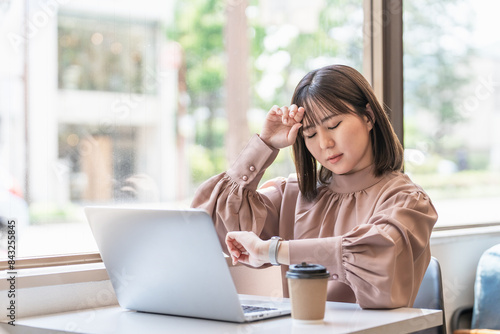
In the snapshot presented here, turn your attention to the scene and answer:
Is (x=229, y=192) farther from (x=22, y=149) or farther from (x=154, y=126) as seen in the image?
(x=22, y=149)

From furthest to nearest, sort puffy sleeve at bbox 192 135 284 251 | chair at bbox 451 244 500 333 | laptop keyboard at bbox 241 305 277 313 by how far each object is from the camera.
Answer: chair at bbox 451 244 500 333 → puffy sleeve at bbox 192 135 284 251 → laptop keyboard at bbox 241 305 277 313

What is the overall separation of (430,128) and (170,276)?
1.66m

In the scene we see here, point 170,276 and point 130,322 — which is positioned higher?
point 170,276

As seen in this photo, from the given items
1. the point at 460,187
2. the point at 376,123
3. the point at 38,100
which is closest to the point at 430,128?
the point at 460,187

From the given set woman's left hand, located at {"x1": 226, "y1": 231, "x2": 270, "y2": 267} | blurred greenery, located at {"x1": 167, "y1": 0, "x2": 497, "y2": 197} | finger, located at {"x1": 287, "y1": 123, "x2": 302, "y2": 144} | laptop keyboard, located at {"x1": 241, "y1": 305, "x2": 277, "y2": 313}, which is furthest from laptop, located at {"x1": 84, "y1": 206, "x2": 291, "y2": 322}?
blurred greenery, located at {"x1": 167, "y1": 0, "x2": 497, "y2": 197}

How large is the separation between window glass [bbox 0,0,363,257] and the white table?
0.32 m

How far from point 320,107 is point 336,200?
0.25 meters

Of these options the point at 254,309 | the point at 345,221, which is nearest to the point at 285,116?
the point at 345,221

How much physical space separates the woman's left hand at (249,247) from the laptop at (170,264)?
0.10 metres

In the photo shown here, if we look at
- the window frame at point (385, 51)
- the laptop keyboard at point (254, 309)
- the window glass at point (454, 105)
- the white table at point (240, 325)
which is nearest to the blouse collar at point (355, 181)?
the white table at point (240, 325)

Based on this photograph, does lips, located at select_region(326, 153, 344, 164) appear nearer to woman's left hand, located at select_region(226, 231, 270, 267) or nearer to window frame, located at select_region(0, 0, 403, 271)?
woman's left hand, located at select_region(226, 231, 270, 267)

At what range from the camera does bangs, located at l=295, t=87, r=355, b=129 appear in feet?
5.23

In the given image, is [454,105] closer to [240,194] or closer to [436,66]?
[436,66]

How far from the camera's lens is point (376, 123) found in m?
1.65
